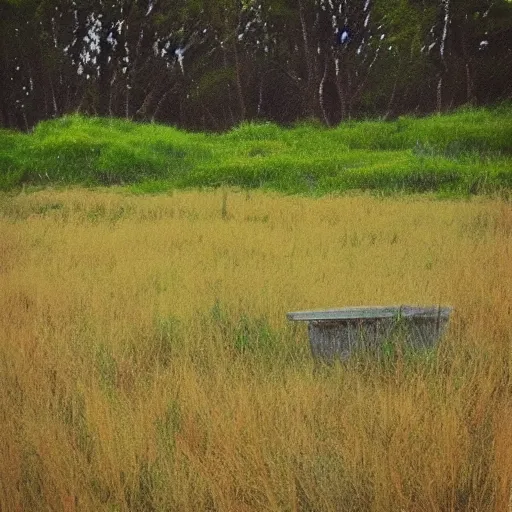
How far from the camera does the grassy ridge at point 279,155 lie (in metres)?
9.52

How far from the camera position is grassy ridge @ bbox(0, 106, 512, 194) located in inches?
375

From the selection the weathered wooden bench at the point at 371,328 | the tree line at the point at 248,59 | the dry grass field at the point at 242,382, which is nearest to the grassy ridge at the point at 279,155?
the tree line at the point at 248,59

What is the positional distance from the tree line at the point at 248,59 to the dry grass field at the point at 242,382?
10110 mm

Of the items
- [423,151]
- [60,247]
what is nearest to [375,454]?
[60,247]

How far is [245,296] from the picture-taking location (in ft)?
11.6

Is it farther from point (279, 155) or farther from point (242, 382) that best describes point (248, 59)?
point (242, 382)

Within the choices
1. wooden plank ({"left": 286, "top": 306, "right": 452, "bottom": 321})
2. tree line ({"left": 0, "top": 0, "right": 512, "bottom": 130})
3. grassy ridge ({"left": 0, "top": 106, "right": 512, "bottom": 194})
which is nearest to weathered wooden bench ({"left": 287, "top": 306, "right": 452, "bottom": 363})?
wooden plank ({"left": 286, "top": 306, "right": 452, "bottom": 321})

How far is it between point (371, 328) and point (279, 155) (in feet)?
29.3

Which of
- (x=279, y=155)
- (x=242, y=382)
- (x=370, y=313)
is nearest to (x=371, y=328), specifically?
(x=370, y=313)

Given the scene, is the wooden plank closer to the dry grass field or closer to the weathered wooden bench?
the weathered wooden bench

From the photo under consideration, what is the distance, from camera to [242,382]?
87.3 inches

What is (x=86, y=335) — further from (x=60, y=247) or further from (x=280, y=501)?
(x=60, y=247)

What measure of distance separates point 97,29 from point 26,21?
145cm

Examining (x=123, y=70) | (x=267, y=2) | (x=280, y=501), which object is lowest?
(x=280, y=501)
